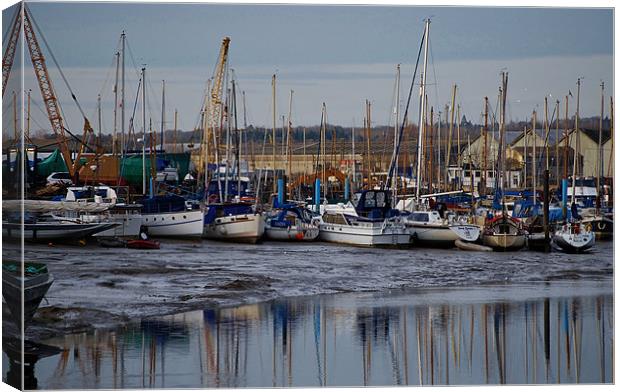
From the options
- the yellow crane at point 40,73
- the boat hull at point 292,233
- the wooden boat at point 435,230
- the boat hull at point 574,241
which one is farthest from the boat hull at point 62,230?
the boat hull at point 574,241

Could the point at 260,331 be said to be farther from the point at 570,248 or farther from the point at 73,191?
the point at 570,248

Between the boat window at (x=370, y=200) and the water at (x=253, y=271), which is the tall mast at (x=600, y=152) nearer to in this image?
the water at (x=253, y=271)

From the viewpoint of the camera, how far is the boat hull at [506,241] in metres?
28.4

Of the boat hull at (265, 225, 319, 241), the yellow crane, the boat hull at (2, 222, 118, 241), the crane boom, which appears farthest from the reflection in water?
the boat hull at (265, 225, 319, 241)

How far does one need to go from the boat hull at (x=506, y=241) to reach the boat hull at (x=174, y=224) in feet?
22.8

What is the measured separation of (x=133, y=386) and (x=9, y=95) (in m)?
3.06

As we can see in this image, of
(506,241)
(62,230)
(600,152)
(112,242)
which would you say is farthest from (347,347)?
(506,241)

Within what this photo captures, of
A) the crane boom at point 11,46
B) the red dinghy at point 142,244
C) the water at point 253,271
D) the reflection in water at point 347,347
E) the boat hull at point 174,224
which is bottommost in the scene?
the reflection in water at point 347,347

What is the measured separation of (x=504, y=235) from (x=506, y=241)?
0.51ft

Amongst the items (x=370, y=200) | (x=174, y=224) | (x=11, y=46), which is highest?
(x=11, y=46)

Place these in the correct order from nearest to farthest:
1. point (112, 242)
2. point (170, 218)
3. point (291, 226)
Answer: point (112, 242)
point (170, 218)
point (291, 226)

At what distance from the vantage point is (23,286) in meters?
11.7

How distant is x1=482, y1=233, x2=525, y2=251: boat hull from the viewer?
28.4 meters

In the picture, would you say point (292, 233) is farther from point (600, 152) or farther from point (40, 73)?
point (40, 73)
